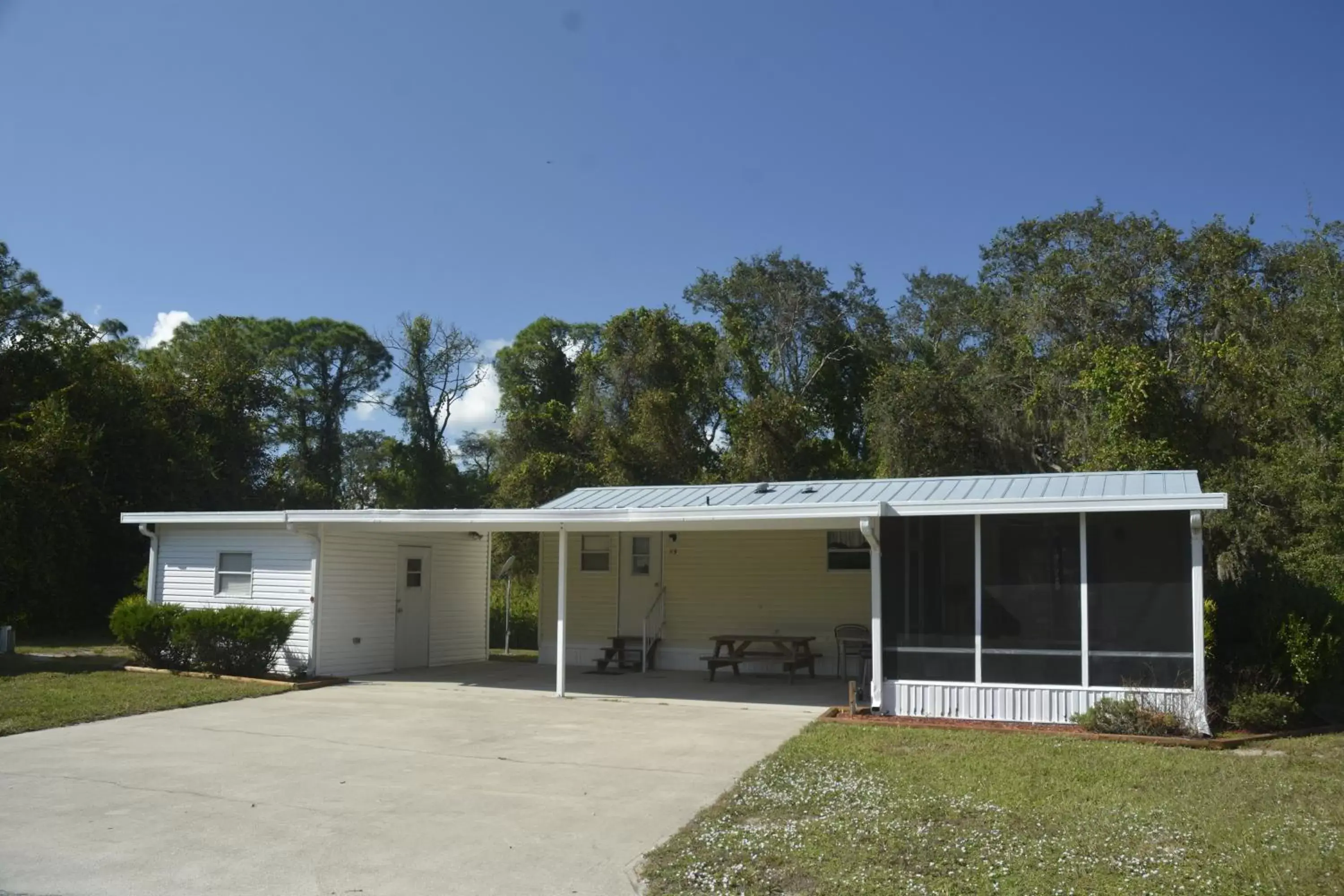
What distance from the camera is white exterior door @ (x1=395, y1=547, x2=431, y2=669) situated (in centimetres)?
1773

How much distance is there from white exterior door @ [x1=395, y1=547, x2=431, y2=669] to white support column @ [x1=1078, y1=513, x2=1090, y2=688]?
11.0 metres

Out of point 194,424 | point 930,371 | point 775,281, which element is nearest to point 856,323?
point 775,281

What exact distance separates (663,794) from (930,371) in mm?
19153

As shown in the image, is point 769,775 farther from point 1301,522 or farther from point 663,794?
point 1301,522

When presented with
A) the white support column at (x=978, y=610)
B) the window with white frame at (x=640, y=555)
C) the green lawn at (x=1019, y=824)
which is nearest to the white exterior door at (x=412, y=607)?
the window with white frame at (x=640, y=555)

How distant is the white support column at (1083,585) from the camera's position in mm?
11281

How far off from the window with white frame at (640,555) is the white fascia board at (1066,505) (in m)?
6.55

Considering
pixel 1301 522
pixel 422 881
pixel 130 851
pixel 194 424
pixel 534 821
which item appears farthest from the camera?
pixel 194 424

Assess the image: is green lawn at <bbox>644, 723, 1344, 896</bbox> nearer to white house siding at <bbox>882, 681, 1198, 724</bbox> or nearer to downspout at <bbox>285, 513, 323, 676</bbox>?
white house siding at <bbox>882, 681, 1198, 724</bbox>

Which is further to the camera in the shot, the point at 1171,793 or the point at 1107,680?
the point at 1107,680

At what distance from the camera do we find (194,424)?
94.4 feet

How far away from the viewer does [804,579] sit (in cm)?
1656

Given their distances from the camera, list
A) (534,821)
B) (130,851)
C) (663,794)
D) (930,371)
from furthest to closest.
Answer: (930,371), (663,794), (534,821), (130,851)

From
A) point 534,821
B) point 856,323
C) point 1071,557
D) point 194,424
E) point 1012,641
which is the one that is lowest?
point 534,821
